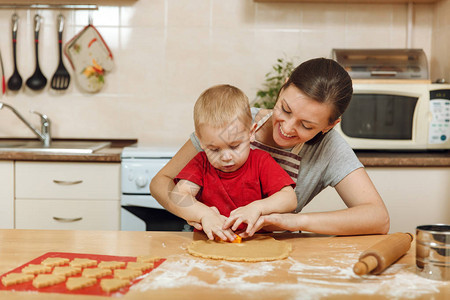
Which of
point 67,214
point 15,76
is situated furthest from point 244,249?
point 15,76

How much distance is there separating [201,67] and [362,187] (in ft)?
5.48

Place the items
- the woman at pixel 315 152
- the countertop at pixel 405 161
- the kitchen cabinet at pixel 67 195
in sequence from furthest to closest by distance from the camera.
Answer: the kitchen cabinet at pixel 67 195
the countertop at pixel 405 161
the woman at pixel 315 152

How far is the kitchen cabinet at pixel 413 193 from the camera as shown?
2.28 m

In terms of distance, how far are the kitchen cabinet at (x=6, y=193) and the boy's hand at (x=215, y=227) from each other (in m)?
1.49

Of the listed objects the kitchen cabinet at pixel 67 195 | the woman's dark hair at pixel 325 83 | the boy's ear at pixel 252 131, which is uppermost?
the woman's dark hair at pixel 325 83

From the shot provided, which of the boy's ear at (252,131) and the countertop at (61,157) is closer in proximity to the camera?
the boy's ear at (252,131)

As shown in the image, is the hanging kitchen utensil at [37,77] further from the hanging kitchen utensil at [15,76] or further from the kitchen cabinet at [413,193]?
the kitchen cabinet at [413,193]

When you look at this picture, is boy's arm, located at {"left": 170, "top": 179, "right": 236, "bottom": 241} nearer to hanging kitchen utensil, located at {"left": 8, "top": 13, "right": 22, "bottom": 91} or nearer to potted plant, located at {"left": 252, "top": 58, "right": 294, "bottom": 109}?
potted plant, located at {"left": 252, "top": 58, "right": 294, "bottom": 109}

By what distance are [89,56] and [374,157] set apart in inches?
62.9

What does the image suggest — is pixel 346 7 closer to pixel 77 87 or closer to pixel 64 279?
pixel 77 87

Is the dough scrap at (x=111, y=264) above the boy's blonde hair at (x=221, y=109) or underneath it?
underneath

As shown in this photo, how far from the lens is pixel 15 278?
878 mm

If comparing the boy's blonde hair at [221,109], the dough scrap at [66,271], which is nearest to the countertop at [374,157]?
the boy's blonde hair at [221,109]

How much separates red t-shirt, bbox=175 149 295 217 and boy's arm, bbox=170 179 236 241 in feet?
0.09
